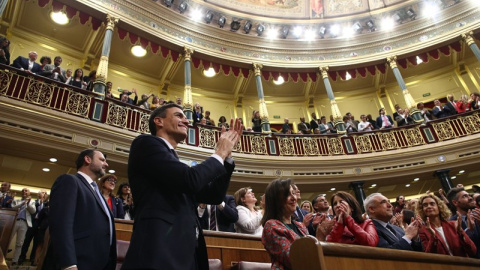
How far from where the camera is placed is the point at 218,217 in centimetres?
370

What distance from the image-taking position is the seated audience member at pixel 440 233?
96.3 inches

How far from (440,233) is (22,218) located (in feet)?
19.2

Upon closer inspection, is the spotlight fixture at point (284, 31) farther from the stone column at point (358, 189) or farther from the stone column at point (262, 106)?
the stone column at point (358, 189)

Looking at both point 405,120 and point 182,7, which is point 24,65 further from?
point 405,120

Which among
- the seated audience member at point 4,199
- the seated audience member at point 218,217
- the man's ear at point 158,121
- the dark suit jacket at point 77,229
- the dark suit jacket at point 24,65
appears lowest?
the dark suit jacket at point 77,229

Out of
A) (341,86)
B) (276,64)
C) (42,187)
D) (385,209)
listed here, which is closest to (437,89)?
(341,86)

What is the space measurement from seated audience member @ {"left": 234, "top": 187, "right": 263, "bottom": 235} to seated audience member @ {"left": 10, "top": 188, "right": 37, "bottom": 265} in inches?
147

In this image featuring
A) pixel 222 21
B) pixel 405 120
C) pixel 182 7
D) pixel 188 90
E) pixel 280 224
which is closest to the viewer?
pixel 280 224

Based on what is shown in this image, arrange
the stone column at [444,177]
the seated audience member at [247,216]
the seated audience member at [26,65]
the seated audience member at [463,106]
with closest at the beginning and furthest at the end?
the seated audience member at [247,216] → the seated audience member at [26,65] → the stone column at [444,177] → the seated audience member at [463,106]

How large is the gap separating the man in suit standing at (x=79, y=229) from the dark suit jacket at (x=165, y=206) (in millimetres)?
551

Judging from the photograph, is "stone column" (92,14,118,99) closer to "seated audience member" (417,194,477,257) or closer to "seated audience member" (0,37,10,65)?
"seated audience member" (0,37,10,65)

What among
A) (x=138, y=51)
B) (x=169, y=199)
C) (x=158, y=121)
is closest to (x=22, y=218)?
(x=158, y=121)

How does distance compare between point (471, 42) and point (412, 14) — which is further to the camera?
point (412, 14)

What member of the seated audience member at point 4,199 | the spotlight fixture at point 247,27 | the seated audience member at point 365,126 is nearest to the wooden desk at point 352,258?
the seated audience member at point 4,199
